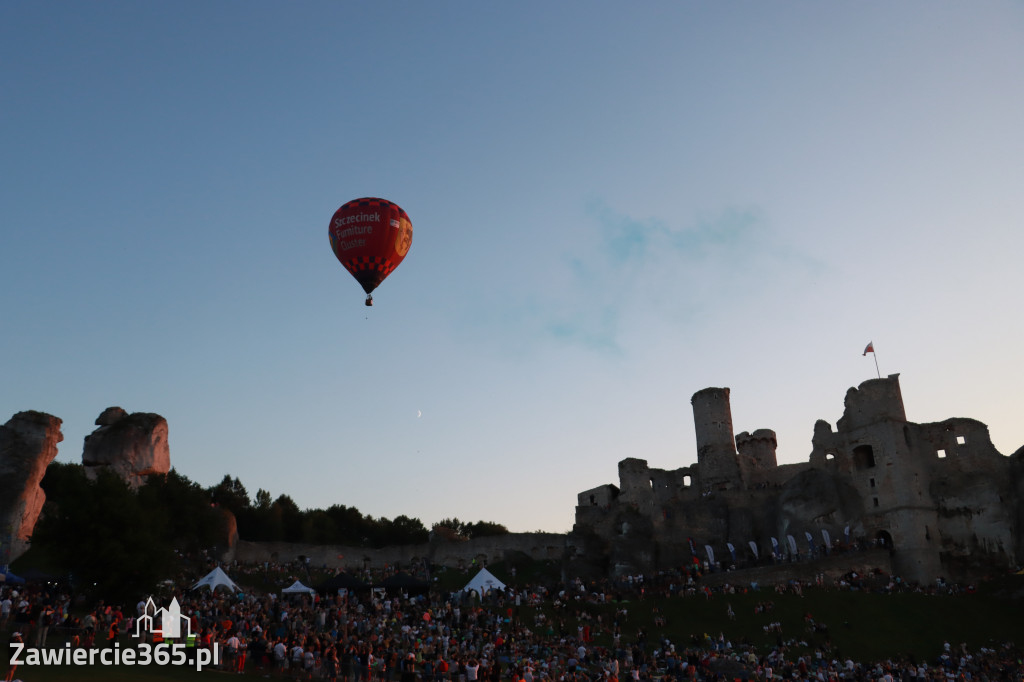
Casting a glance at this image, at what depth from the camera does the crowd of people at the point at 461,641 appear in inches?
902

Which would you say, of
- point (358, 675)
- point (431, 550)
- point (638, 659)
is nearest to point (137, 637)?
point (358, 675)

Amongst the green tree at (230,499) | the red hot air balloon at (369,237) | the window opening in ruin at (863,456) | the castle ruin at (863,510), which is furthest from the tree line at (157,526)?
the window opening in ruin at (863,456)

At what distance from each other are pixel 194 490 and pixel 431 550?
18.7 metres

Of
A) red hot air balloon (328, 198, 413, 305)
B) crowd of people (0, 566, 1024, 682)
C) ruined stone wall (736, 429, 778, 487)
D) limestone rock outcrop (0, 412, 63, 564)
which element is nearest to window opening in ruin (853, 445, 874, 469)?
ruined stone wall (736, 429, 778, 487)

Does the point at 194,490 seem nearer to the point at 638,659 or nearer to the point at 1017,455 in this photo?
the point at 638,659

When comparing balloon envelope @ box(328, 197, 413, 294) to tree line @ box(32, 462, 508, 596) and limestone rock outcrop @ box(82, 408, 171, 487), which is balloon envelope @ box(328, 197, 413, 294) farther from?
limestone rock outcrop @ box(82, 408, 171, 487)

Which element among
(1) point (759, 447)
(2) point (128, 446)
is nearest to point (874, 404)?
(1) point (759, 447)

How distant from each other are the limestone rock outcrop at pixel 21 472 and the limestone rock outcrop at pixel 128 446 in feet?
16.9

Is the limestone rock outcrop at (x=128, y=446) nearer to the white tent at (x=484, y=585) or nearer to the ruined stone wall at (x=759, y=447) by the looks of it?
the white tent at (x=484, y=585)

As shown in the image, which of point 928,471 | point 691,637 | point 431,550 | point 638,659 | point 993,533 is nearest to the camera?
point 638,659

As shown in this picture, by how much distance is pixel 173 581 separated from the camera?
40438 millimetres

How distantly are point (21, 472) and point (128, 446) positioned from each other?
8.85 meters

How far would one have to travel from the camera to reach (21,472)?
48031 millimetres

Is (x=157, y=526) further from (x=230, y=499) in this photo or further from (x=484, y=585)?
(x=230, y=499)
